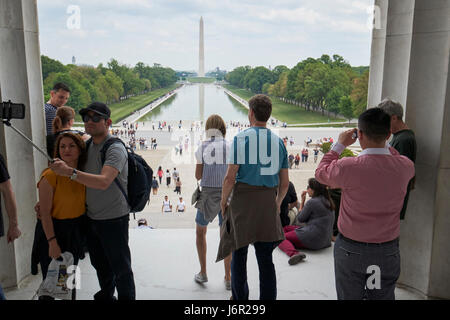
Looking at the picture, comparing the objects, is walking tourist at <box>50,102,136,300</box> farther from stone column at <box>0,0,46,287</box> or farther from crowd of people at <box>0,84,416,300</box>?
stone column at <box>0,0,46,287</box>

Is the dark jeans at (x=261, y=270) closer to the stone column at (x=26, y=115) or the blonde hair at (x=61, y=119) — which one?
the blonde hair at (x=61, y=119)

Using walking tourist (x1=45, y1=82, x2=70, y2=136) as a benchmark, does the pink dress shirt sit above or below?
below

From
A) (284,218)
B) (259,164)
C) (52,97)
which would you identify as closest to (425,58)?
(259,164)

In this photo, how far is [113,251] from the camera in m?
2.79

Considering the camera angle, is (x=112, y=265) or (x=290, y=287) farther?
(x=290, y=287)

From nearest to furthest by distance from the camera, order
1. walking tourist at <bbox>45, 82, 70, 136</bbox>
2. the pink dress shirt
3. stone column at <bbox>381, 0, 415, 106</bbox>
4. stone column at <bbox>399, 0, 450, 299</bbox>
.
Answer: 1. the pink dress shirt
2. stone column at <bbox>399, 0, 450, 299</bbox>
3. stone column at <bbox>381, 0, 415, 106</bbox>
4. walking tourist at <bbox>45, 82, 70, 136</bbox>

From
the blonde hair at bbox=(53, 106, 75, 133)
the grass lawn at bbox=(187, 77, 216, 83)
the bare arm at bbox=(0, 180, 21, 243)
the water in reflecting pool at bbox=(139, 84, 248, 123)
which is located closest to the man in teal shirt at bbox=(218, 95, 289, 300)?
the bare arm at bbox=(0, 180, 21, 243)

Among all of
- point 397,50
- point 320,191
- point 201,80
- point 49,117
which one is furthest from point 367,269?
point 201,80

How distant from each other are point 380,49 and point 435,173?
4.44 feet

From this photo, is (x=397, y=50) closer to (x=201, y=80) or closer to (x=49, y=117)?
(x=49, y=117)

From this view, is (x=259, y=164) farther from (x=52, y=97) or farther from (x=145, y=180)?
(x=52, y=97)

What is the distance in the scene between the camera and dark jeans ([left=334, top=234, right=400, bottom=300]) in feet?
7.52

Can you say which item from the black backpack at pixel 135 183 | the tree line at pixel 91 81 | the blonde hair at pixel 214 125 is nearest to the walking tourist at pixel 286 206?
the blonde hair at pixel 214 125

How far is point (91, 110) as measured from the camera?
2.68 m
